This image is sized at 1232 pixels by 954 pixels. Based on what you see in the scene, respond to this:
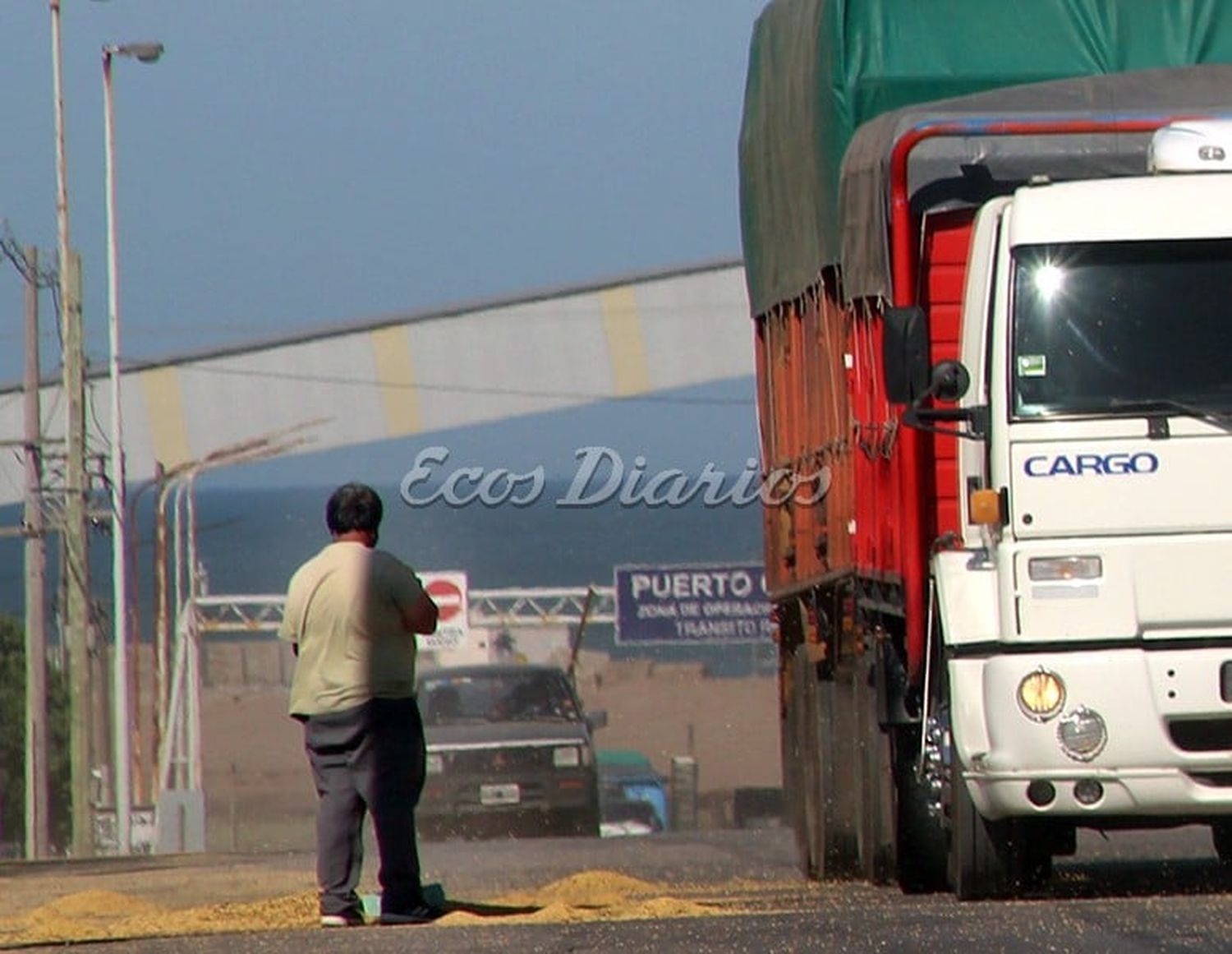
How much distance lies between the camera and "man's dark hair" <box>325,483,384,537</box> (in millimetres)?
12727

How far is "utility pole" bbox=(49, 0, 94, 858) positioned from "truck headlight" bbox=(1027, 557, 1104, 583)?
94.6ft

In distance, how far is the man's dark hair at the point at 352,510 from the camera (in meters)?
12.7

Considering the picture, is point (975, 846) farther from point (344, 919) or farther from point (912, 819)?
point (344, 919)

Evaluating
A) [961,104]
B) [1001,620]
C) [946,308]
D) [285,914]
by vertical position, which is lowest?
[285,914]

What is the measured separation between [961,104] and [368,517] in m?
2.94

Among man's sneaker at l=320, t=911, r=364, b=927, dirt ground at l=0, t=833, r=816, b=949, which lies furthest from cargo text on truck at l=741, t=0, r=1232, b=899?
man's sneaker at l=320, t=911, r=364, b=927

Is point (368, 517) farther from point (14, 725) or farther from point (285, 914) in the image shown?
→ point (14, 725)

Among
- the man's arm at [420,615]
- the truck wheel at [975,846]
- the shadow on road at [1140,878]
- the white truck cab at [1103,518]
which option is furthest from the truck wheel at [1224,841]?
the man's arm at [420,615]

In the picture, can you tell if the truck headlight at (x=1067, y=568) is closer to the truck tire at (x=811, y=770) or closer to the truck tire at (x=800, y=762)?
the truck tire at (x=811, y=770)

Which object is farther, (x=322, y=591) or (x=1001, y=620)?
(x=322, y=591)

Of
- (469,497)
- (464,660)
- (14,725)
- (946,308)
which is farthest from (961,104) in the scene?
(14,725)

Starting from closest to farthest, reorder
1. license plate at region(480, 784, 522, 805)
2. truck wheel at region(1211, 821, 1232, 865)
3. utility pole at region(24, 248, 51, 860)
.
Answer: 1. truck wheel at region(1211, 821, 1232, 865)
2. license plate at region(480, 784, 522, 805)
3. utility pole at region(24, 248, 51, 860)

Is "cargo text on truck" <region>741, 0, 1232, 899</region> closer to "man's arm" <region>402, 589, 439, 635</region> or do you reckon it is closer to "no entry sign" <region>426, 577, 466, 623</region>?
"man's arm" <region>402, 589, 439, 635</region>

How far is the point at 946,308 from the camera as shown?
503 inches
